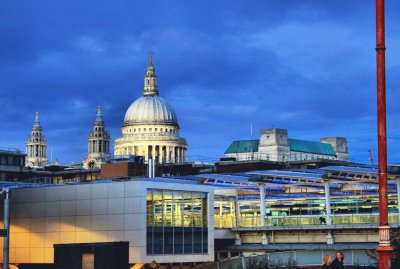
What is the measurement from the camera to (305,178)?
278ft

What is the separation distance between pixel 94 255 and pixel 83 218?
1165cm

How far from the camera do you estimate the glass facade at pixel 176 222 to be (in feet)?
237

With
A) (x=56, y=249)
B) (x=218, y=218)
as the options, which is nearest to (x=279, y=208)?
(x=218, y=218)

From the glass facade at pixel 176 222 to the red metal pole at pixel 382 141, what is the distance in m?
48.8

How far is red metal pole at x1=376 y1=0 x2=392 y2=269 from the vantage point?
77.3ft

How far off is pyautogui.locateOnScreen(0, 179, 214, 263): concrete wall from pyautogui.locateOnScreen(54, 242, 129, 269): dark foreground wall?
7808 millimetres

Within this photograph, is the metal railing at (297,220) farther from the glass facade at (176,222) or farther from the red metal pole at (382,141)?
the red metal pole at (382,141)

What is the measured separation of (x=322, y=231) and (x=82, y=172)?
104706 millimetres

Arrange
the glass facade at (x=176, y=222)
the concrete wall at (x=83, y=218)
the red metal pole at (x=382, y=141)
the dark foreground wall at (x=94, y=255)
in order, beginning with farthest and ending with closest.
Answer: the glass facade at (x=176, y=222) < the concrete wall at (x=83, y=218) < the dark foreground wall at (x=94, y=255) < the red metal pole at (x=382, y=141)

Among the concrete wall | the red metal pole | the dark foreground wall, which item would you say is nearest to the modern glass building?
the concrete wall

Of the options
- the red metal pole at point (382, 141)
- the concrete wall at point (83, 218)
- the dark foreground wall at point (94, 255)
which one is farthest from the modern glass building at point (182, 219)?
the red metal pole at point (382, 141)

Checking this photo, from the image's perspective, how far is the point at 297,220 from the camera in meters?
82.1

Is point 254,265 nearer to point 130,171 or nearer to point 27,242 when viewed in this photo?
point 27,242

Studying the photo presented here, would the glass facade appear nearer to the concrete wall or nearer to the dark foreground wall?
the concrete wall
